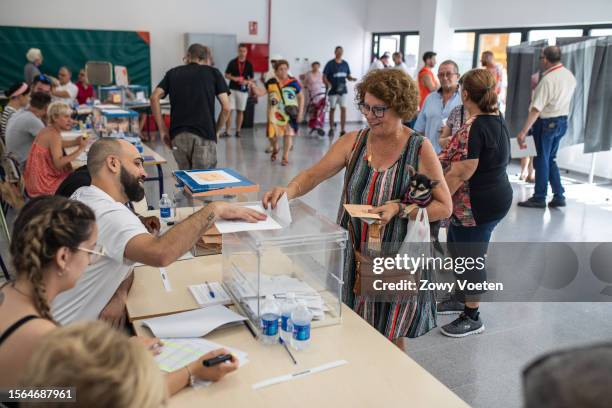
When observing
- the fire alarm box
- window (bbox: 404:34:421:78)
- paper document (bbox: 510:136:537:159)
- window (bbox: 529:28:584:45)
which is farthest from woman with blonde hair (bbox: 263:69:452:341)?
window (bbox: 404:34:421:78)

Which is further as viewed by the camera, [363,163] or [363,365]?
[363,163]

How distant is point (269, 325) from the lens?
192 centimetres

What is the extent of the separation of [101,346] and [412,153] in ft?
5.66

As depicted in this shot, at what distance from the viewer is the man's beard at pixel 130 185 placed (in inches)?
92.2

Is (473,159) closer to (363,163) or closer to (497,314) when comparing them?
(363,163)

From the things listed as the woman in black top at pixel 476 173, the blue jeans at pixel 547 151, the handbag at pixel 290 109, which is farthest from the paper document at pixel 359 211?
the handbag at pixel 290 109

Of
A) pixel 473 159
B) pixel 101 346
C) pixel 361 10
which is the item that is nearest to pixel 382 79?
pixel 473 159

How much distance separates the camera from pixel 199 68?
17.2 ft

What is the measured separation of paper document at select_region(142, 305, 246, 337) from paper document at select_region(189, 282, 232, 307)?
3.3 inches

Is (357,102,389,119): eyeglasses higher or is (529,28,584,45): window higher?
(529,28,584,45): window

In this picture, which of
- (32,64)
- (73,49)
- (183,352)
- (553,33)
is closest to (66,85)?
(32,64)

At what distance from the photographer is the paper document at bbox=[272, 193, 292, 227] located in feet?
7.53

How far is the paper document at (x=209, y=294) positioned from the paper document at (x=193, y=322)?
8 centimetres

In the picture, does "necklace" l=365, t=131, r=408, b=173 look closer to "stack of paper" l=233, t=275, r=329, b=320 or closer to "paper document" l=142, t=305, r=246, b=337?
"stack of paper" l=233, t=275, r=329, b=320
